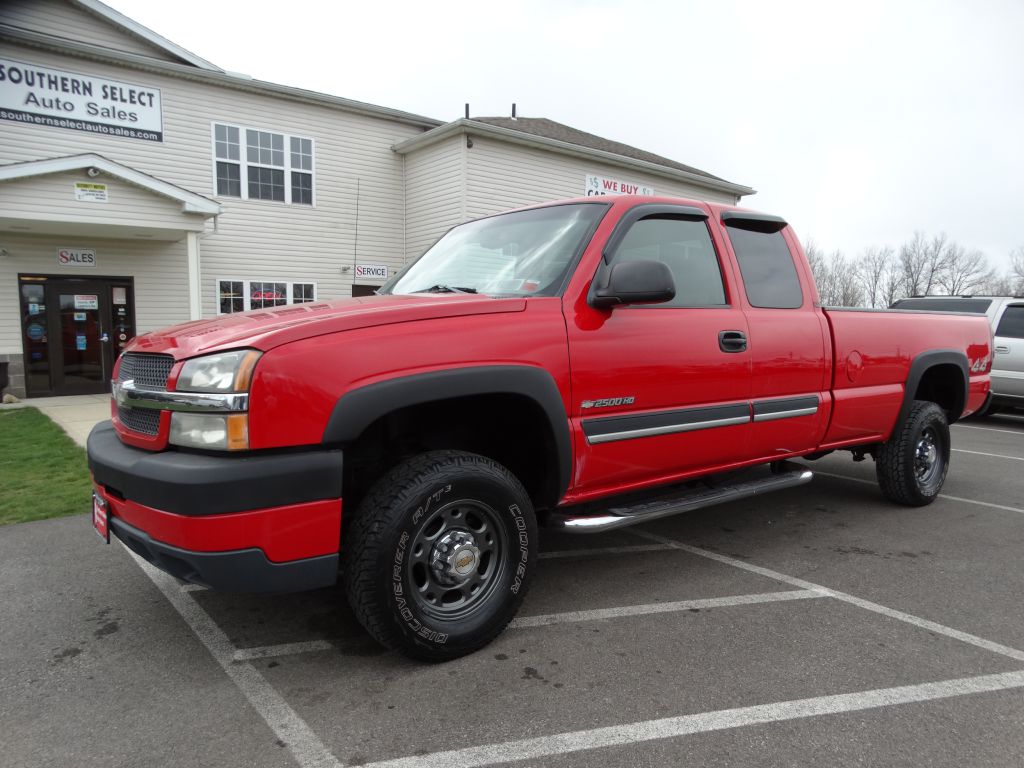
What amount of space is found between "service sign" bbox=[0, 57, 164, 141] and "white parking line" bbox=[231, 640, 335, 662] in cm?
1333

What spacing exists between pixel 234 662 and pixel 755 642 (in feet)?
7.41

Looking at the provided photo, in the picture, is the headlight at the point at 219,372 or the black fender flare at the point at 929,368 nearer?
the headlight at the point at 219,372

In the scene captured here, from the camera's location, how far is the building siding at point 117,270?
41.1 feet

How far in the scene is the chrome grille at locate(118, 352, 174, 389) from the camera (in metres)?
2.69

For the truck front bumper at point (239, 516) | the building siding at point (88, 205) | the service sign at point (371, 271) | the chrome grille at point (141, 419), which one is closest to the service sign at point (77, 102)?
the building siding at point (88, 205)

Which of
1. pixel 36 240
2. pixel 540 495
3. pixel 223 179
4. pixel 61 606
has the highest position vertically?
pixel 223 179

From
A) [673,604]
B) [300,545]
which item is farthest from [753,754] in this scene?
[300,545]

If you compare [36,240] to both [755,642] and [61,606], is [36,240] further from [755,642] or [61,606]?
[755,642]

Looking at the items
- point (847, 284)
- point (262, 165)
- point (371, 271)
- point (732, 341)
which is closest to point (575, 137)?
point (371, 271)

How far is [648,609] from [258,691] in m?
1.82

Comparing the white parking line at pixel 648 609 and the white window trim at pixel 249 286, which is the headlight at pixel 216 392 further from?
the white window trim at pixel 249 286

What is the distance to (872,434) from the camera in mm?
4922

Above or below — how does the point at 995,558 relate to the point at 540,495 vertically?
below

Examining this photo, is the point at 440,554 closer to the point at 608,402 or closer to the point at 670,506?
the point at 608,402
